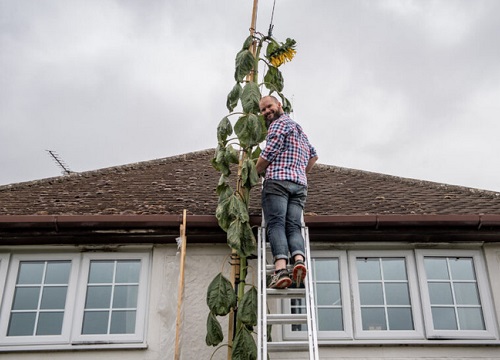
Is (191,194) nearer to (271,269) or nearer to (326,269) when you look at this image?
(326,269)

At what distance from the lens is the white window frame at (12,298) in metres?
5.93

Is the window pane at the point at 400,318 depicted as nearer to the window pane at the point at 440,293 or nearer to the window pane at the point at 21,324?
the window pane at the point at 440,293

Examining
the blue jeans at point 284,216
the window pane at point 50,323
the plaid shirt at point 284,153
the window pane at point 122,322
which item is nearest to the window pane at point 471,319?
the blue jeans at point 284,216

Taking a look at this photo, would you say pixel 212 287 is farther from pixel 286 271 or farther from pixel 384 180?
pixel 384 180

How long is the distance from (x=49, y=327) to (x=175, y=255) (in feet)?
5.25

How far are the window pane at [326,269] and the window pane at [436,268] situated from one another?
1097mm

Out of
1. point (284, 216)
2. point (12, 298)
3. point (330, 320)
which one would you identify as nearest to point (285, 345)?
point (284, 216)

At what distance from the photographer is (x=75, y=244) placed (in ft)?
21.2

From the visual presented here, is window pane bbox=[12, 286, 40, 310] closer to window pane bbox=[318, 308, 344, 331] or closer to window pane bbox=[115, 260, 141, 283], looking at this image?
window pane bbox=[115, 260, 141, 283]

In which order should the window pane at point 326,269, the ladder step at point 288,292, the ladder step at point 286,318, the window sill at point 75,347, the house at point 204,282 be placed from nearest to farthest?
the ladder step at point 286,318 < the ladder step at point 288,292 < the window sill at point 75,347 < the house at point 204,282 < the window pane at point 326,269

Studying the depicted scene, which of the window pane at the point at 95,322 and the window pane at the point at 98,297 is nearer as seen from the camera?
the window pane at the point at 95,322

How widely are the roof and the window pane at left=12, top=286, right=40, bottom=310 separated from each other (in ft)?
3.23

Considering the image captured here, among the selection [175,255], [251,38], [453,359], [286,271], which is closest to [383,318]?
[453,359]

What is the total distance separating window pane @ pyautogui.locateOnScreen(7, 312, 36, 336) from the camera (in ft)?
19.8
